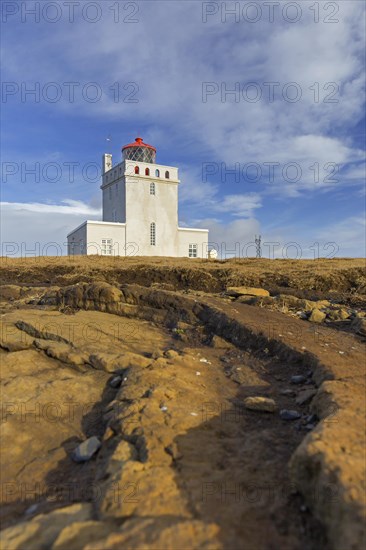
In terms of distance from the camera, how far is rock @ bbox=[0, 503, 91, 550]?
270cm

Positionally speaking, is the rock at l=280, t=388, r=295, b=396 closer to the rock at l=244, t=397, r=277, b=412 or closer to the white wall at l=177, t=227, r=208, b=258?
the rock at l=244, t=397, r=277, b=412

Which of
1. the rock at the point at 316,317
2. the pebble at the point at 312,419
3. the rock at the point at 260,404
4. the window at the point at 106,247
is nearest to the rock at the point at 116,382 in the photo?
the rock at the point at 260,404

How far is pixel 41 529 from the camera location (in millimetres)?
2822

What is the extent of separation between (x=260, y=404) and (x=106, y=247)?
30.9 metres

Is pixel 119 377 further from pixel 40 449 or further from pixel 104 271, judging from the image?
pixel 104 271

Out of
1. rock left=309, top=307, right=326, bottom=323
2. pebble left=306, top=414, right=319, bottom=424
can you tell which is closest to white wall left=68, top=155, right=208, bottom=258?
rock left=309, top=307, right=326, bottom=323

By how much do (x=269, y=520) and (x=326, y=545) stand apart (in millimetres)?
387

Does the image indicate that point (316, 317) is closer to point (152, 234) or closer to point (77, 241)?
point (152, 234)

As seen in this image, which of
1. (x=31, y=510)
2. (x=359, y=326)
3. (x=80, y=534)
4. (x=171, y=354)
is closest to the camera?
(x=80, y=534)

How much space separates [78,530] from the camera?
8.75 feet

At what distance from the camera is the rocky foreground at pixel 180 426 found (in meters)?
2.68

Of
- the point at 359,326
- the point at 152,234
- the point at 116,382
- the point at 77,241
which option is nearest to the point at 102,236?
the point at 77,241

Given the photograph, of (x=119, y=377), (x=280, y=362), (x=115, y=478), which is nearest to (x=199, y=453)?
(x=115, y=478)

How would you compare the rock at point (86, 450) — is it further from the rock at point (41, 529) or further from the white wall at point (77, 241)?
the white wall at point (77, 241)
